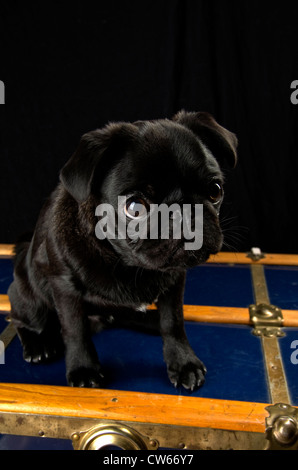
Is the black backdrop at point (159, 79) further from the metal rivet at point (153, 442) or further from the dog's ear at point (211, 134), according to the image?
the metal rivet at point (153, 442)

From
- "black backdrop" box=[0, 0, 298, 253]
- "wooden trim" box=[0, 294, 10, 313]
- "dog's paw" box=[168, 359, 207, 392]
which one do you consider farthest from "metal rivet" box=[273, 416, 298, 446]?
"black backdrop" box=[0, 0, 298, 253]

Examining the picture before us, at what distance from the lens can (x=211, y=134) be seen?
1.41 meters

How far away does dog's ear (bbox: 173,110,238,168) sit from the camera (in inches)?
55.0

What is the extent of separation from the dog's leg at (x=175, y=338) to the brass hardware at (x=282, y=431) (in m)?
0.26

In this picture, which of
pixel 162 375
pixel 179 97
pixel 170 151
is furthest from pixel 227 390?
pixel 179 97

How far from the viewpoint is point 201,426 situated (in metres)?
1.30

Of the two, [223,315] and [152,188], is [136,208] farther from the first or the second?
[223,315]

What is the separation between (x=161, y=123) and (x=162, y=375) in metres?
0.75

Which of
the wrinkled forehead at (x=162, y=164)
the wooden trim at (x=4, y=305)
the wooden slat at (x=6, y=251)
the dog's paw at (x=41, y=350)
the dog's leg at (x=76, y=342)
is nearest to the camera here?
the wrinkled forehead at (x=162, y=164)

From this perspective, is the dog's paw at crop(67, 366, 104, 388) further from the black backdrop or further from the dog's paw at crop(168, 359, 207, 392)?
the black backdrop

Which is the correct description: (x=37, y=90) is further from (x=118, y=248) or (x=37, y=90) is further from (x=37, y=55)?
(x=118, y=248)

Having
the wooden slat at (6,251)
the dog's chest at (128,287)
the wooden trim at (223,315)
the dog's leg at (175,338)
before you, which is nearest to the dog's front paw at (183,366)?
the dog's leg at (175,338)

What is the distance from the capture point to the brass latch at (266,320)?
5.83 ft

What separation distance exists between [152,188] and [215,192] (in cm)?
20
